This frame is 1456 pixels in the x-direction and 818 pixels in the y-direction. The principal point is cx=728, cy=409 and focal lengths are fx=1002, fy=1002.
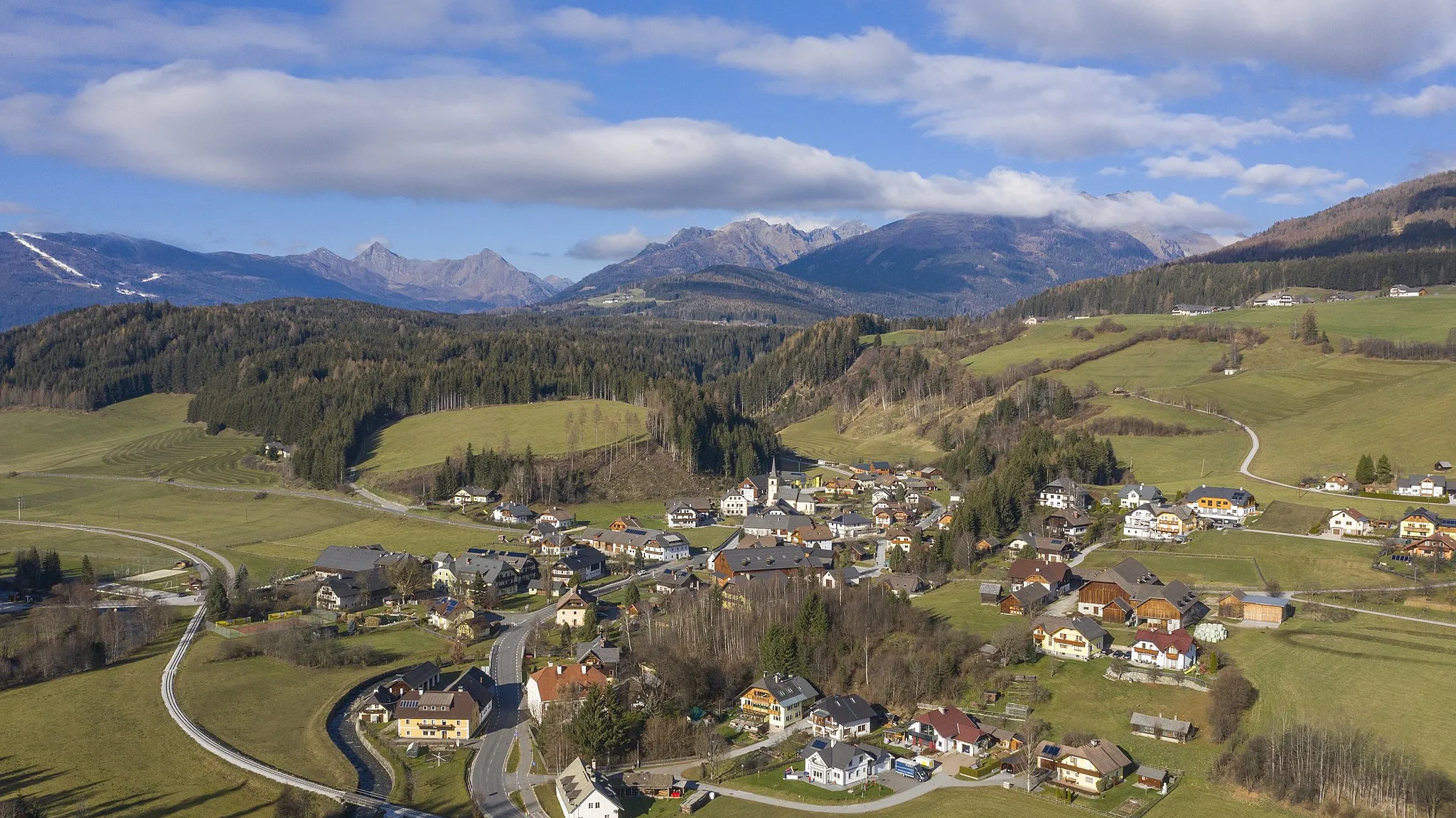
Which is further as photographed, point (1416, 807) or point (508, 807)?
point (508, 807)

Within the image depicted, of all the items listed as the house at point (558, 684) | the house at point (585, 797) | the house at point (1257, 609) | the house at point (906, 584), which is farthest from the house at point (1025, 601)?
the house at point (585, 797)

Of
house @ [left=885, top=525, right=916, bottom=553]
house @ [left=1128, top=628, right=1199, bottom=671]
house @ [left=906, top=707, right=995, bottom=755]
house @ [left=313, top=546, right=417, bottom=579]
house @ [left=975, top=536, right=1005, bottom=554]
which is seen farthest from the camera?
house @ [left=885, top=525, right=916, bottom=553]

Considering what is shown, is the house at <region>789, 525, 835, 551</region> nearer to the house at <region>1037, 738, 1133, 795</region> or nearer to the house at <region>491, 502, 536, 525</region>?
the house at <region>491, 502, 536, 525</region>

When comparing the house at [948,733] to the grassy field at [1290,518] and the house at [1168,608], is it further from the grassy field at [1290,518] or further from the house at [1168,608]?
the grassy field at [1290,518]

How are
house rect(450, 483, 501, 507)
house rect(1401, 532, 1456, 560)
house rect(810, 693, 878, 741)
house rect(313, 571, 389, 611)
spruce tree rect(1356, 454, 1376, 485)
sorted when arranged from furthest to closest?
house rect(450, 483, 501, 507) < spruce tree rect(1356, 454, 1376, 485) < house rect(313, 571, 389, 611) < house rect(1401, 532, 1456, 560) < house rect(810, 693, 878, 741)

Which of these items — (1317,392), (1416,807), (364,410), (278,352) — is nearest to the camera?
(1416,807)

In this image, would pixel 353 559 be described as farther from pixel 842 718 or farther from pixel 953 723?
pixel 953 723

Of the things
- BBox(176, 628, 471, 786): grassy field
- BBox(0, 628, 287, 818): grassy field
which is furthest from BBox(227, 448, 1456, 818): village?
BBox(0, 628, 287, 818): grassy field

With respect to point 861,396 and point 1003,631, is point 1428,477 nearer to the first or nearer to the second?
point 1003,631

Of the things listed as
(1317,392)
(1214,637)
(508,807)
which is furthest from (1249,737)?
(1317,392)
